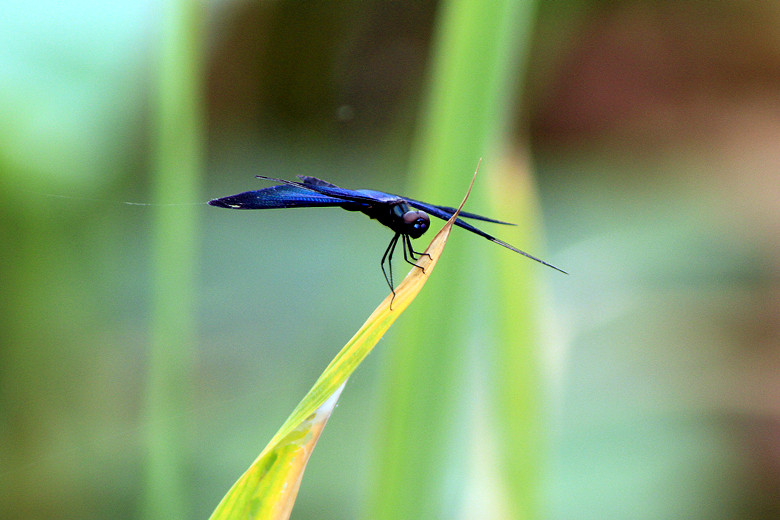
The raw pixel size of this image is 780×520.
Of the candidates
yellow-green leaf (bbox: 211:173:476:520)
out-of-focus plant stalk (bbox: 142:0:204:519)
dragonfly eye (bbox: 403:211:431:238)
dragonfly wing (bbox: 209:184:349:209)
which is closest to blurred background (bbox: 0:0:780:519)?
out-of-focus plant stalk (bbox: 142:0:204:519)

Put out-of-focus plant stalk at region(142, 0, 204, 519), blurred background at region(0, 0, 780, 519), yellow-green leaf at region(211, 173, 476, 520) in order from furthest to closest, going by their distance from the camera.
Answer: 1. blurred background at region(0, 0, 780, 519)
2. out-of-focus plant stalk at region(142, 0, 204, 519)
3. yellow-green leaf at region(211, 173, 476, 520)

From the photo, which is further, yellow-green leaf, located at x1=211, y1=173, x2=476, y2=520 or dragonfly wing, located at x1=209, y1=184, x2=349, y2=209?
dragonfly wing, located at x1=209, y1=184, x2=349, y2=209

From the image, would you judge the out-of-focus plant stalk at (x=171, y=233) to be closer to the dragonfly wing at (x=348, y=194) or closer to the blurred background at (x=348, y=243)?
the blurred background at (x=348, y=243)

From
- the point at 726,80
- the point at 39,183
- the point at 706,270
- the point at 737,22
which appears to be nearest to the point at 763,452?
the point at 706,270

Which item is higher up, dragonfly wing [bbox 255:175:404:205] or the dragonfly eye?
dragonfly wing [bbox 255:175:404:205]

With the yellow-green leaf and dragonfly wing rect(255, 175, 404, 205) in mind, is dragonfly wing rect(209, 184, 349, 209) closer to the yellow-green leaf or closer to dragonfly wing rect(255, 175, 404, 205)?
dragonfly wing rect(255, 175, 404, 205)

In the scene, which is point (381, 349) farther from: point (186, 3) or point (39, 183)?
point (186, 3)
